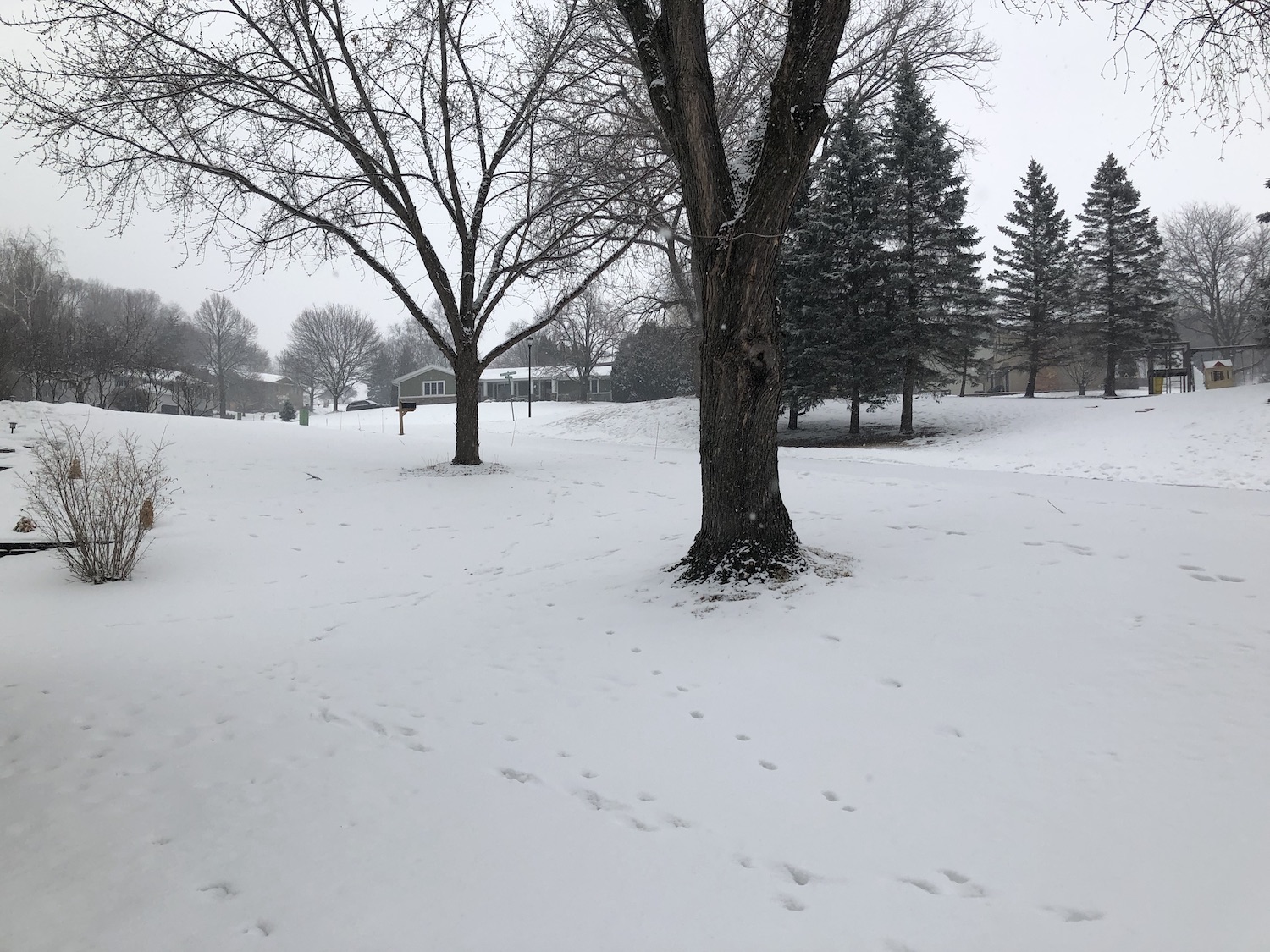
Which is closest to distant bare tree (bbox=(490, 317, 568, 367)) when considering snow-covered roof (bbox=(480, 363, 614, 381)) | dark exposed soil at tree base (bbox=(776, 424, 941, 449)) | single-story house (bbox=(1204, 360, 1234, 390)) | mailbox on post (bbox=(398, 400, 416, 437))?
snow-covered roof (bbox=(480, 363, 614, 381))

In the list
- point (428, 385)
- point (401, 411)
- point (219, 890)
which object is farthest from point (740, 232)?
point (428, 385)

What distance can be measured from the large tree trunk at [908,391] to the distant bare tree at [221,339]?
192 ft

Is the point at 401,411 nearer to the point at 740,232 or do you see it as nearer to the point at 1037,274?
the point at 740,232

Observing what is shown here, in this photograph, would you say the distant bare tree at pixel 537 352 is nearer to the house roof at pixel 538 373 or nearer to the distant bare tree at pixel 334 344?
the house roof at pixel 538 373

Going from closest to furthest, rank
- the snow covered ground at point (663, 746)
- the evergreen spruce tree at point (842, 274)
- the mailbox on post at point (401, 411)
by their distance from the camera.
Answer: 1. the snow covered ground at point (663, 746)
2. the evergreen spruce tree at point (842, 274)
3. the mailbox on post at point (401, 411)

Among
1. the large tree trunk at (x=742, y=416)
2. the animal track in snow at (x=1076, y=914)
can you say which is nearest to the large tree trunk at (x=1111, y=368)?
the large tree trunk at (x=742, y=416)

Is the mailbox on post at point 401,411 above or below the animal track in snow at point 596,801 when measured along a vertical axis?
above

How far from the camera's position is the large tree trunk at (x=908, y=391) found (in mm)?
20703

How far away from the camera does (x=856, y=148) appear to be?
2027 cm

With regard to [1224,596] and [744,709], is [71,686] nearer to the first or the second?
[744,709]

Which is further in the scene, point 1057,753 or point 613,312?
point 613,312

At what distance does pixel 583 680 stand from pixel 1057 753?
2.45m

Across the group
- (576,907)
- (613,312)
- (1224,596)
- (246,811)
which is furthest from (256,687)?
(613,312)

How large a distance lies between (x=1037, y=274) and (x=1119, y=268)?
3.08m
